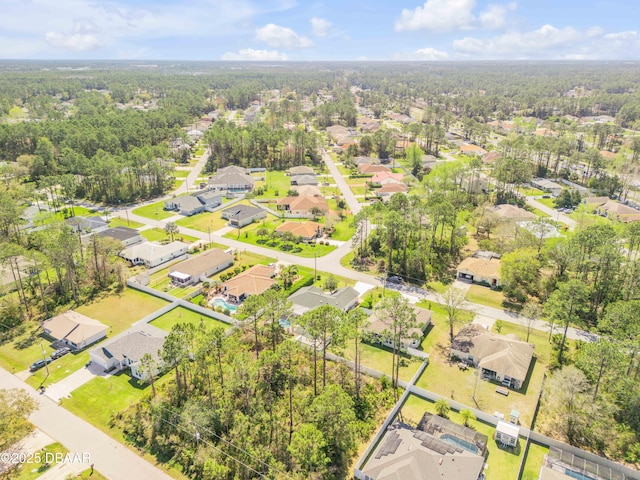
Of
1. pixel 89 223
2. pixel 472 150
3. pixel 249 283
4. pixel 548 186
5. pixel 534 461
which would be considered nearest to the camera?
pixel 534 461

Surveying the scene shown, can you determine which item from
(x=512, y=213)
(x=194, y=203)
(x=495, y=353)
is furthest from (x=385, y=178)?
(x=495, y=353)

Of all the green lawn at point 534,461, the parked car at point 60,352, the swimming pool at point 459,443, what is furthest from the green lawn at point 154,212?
the green lawn at point 534,461

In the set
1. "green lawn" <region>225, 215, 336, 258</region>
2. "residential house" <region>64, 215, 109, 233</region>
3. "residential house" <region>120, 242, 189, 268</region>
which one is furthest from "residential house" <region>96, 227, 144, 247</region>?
"green lawn" <region>225, 215, 336, 258</region>

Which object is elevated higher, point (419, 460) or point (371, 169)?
point (371, 169)

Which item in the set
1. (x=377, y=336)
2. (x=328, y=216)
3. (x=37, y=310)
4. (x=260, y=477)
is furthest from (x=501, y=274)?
(x=37, y=310)

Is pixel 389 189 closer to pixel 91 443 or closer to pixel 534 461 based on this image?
pixel 534 461
